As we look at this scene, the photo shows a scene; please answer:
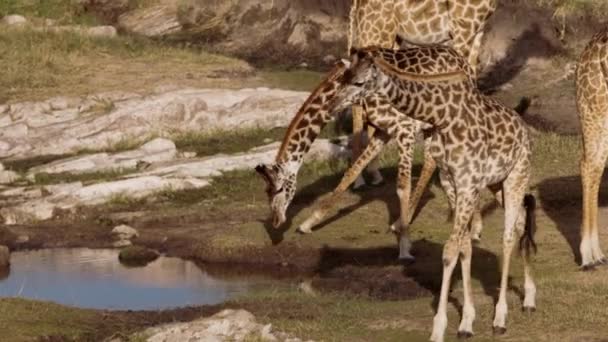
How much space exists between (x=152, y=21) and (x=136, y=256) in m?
13.8

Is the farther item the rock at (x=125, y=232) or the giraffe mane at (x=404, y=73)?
the rock at (x=125, y=232)

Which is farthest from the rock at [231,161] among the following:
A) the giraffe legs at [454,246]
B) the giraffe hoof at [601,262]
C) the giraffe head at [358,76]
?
the giraffe head at [358,76]

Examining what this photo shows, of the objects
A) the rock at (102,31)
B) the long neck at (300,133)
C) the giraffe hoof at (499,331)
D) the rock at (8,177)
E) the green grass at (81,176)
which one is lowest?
the rock at (102,31)

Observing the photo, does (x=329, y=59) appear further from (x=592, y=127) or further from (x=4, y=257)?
(x=592, y=127)

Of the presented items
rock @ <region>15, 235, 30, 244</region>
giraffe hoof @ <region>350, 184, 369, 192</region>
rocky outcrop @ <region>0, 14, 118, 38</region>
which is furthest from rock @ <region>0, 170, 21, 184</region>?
rocky outcrop @ <region>0, 14, 118, 38</region>

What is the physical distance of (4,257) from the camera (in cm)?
1600

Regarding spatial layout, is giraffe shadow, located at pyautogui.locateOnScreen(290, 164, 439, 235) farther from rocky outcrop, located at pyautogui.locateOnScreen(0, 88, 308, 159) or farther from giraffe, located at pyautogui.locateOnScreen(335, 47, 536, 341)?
giraffe, located at pyautogui.locateOnScreen(335, 47, 536, 341)

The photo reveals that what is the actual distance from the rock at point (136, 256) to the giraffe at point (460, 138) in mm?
4791

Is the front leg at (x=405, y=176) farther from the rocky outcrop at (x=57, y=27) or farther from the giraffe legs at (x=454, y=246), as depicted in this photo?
the rocky outcrop at (x=57, y=27)

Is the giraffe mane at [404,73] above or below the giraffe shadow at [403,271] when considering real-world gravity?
above

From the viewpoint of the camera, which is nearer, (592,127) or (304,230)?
(592,127)

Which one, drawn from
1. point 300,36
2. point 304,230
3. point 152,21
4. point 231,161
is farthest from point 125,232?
point 152,21

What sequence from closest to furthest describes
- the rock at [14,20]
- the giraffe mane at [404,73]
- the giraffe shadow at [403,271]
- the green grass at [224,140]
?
1. the giraffe mane at [404,73]
2. the giraffe shadow at [403,271]
3. the green grass at [224,140]
4. the rock at [14,20]

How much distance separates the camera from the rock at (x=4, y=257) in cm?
1595
